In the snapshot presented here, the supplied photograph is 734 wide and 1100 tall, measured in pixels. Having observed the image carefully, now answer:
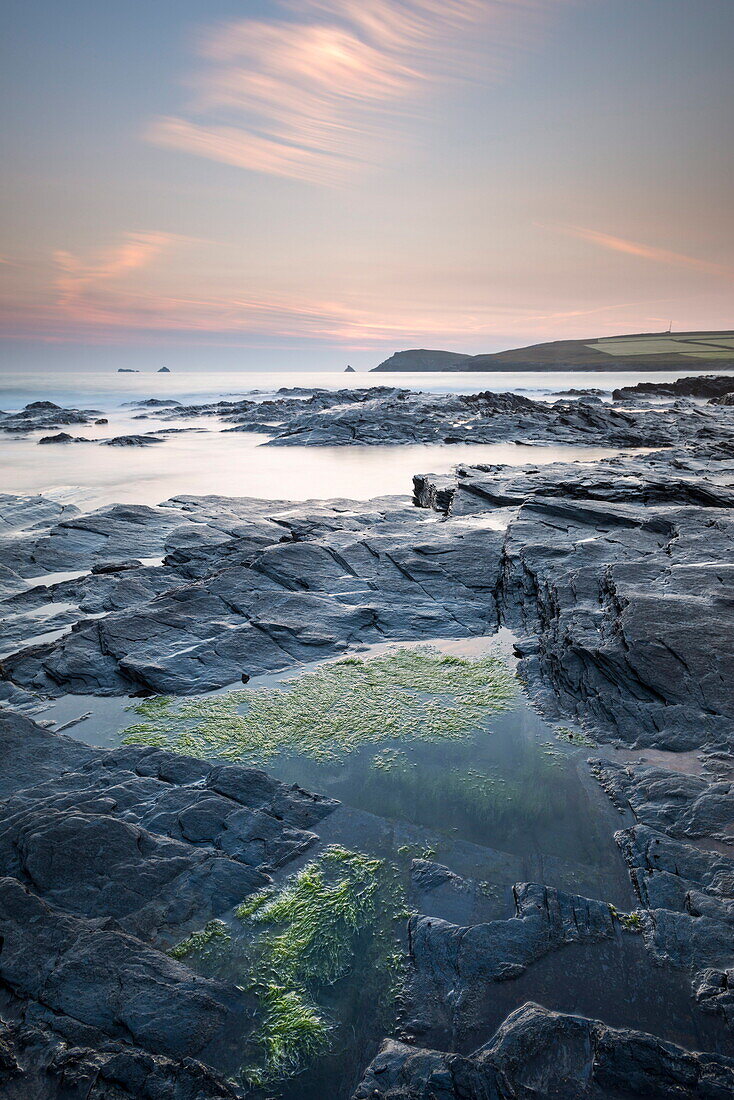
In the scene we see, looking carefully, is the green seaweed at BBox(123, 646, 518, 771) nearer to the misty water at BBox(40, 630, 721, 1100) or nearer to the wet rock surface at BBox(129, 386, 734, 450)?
the misty water at BBox(40, 630, 721, 1100)

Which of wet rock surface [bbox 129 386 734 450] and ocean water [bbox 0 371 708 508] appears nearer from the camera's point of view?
ocean water [bbox 0 371 708 508]

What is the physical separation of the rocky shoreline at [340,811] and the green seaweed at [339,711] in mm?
486

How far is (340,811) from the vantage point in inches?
210

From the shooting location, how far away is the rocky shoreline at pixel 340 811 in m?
3.30

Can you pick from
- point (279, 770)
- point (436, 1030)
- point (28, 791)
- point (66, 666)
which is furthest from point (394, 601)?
point (436, 1030)

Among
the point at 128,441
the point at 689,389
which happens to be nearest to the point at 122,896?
the point at 128,441

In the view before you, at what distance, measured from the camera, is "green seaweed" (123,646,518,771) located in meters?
6.41

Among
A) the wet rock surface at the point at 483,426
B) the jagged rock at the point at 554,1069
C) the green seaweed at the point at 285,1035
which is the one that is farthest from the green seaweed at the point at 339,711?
the wet rock surface at the point at 483,426

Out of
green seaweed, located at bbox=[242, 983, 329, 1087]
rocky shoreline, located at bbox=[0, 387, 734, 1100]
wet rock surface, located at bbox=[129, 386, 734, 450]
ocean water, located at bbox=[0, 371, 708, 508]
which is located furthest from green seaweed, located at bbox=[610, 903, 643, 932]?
wet rock surface, located at bbox=[129, 386, 734, 450]

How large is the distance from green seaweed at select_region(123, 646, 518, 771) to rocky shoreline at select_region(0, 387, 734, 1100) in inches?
19.1

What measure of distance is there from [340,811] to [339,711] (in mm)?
1753

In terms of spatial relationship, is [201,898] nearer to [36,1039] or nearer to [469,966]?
[36,1039]

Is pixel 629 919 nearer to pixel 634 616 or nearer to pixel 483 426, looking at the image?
pixel 634 616

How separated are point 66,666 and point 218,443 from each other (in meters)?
30.3
